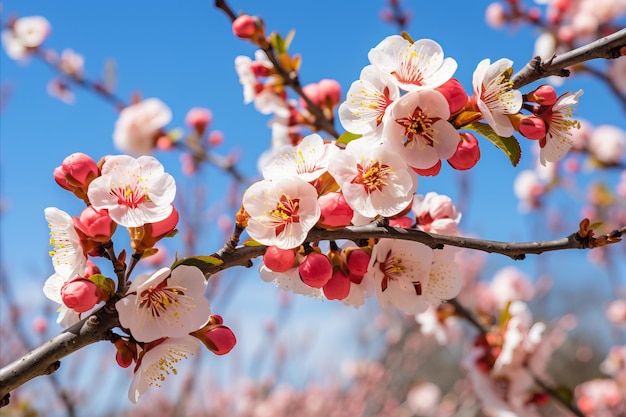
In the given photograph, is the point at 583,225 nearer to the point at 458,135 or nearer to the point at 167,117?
the point at 458,135

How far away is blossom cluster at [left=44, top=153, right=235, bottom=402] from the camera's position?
0.90 m

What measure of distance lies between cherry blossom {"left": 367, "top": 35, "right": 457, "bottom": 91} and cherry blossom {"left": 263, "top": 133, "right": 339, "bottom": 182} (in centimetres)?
18

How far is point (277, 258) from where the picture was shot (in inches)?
36.1

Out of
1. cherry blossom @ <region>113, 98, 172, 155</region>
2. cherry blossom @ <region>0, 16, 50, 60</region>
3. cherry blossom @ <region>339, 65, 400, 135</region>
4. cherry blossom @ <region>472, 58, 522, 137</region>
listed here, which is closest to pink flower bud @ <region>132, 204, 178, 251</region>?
cherry blossom @ <region>339, 65, 400, 135</region>

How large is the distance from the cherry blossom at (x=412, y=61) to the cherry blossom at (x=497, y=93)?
6 centimetres

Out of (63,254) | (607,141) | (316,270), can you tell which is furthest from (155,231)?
(607,141)

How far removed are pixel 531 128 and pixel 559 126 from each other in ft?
0.32

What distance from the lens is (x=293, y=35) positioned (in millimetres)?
1572

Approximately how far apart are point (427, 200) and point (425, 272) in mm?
197

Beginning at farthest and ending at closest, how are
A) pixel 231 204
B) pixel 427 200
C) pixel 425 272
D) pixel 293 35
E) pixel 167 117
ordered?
pixel 231 204
pixel 167 117
pixel 293 35
pixel 427 200
pixel 425 272

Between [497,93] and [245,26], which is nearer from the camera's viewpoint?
[497,93]

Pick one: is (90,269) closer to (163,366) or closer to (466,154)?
(163,366)

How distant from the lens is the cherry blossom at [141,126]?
9.84 ft

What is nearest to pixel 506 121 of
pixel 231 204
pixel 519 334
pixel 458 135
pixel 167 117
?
pixel 458 135
